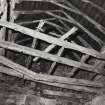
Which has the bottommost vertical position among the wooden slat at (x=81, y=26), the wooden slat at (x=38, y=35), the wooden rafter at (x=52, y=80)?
the wooden rafter at (x=52, y=80)

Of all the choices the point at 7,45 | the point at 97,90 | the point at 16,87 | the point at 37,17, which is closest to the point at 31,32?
the point at 7,45

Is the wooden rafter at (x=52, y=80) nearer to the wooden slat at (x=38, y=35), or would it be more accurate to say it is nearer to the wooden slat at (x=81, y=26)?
the wooden slat at (x=38, y=35)

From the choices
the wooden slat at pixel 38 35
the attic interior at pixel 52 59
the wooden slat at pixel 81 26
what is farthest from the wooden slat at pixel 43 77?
the wooden slat at pixel 81 26

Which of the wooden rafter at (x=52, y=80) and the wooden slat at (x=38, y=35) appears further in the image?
the wooden rafter at (x=52, y=80)

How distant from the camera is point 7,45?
A: 4879 millimetres

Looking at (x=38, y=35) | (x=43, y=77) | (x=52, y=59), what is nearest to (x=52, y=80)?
(x=43, y=77)

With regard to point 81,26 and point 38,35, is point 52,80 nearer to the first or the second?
point 38,35

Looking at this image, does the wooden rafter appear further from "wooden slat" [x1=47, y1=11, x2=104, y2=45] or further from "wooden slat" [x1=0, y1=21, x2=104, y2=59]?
"wooden slat" [x1=47, y1=11, x2=104, y2=45]

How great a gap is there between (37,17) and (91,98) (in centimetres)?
375

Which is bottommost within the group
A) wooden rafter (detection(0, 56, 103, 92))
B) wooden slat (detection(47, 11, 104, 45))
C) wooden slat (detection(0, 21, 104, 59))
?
wooden rafter (detection(0, 56, 103, 92))

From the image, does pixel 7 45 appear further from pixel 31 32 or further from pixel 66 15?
pixel 66 15

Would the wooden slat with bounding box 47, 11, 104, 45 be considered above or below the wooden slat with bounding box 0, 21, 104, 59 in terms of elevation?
below

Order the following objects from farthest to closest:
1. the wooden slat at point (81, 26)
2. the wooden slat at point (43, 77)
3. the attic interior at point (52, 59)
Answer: the wooden slat at point (81, 26)
the wooden slat at point (43, 77)
the attic interior at point (52, 59)

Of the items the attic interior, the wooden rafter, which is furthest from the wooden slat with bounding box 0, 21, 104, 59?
the wooden rafter
